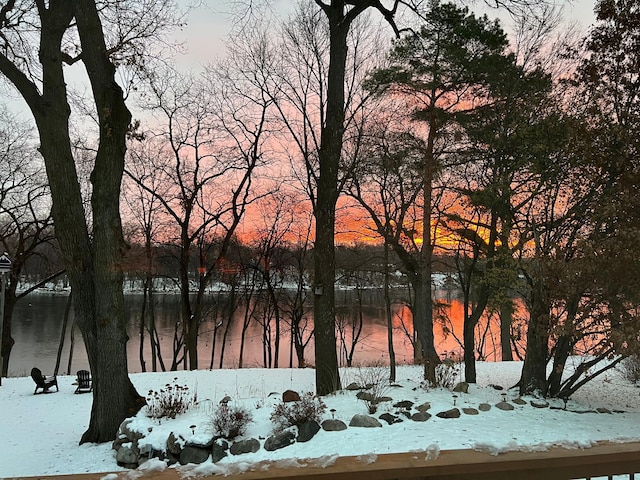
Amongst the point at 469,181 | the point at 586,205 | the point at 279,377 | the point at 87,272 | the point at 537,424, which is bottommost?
the point at 279,377

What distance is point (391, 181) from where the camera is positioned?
526 inches

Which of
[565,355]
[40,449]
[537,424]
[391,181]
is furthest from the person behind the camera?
[391,181]

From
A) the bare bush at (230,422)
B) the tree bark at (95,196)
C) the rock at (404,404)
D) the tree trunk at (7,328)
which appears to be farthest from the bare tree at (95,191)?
the tree trunk at (7,328)

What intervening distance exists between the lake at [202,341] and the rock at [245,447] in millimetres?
13226

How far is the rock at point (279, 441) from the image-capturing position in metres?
5.44

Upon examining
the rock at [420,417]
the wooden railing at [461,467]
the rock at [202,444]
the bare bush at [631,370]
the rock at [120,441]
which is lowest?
the bare bush at [631,370]

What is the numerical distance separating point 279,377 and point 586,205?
880 centimetres

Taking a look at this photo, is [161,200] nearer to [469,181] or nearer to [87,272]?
[87,272]

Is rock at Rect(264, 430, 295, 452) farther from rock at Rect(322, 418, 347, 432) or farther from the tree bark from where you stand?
the tree bark

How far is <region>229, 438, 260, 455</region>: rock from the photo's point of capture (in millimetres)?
5438

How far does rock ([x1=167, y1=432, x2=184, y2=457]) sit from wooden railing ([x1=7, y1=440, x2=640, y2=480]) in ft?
16.4

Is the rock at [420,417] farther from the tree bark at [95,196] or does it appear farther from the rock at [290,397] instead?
the tree bark at [95,196]

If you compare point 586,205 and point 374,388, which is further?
point 586,205

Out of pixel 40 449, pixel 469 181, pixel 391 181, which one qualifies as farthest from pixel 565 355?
pixel 40 449
